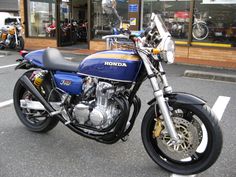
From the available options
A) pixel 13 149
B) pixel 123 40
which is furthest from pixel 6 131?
pixel 123 40

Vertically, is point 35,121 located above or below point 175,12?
below

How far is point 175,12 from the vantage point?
33.3 ft

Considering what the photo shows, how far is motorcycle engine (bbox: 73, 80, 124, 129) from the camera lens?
3004 millimetres

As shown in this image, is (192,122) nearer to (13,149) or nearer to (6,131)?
(13,149)

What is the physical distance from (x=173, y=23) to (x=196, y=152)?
8.06 metres

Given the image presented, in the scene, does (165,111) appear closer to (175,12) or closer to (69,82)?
(69,82)

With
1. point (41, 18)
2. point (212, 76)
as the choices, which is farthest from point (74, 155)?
point (41, 18)

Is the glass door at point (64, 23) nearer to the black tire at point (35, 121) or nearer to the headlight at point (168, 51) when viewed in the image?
the black tire at point (35, 121)

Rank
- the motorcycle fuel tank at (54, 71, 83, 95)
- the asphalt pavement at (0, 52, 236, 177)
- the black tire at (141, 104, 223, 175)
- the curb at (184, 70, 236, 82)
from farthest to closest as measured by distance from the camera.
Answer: the curb at (184, 70, 236, 82), the motorcycle fuel tank at (54, 71, 83, 95), the asphalt pavement at (0, 52, 236, 177), the black tire at (141, 104, 223, 175)

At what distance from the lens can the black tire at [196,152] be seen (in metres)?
2.66

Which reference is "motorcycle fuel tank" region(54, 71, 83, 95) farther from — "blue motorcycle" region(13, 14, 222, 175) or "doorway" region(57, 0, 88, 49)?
"doorway" region(57, 0, 88, 49)

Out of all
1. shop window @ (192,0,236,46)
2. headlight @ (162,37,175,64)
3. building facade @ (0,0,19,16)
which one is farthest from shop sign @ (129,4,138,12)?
building facade @ (0,0,19,16)

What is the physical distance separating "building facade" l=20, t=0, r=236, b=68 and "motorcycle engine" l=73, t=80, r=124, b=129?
4971 millimetres

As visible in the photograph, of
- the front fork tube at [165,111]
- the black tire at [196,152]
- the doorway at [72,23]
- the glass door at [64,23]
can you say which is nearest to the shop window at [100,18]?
the doorway at [72,23]
